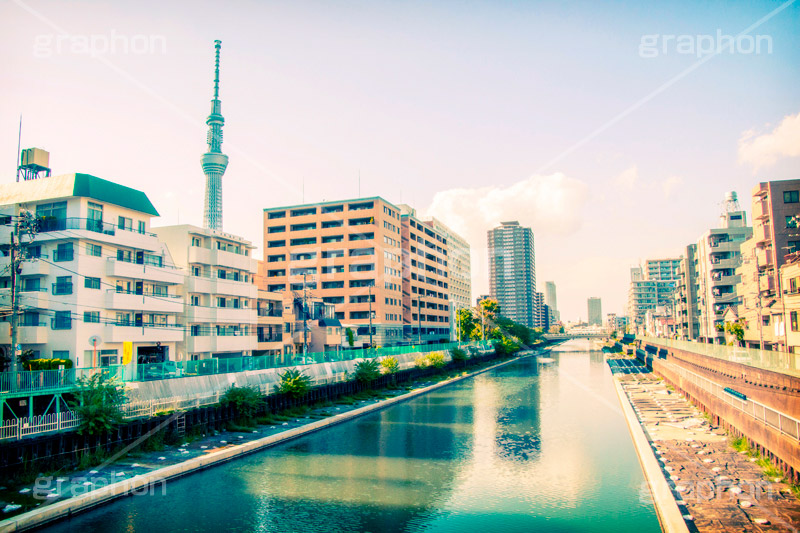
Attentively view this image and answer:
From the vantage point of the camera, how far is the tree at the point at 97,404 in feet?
78.4

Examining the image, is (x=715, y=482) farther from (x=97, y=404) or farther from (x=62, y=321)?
(x=62, y=321)

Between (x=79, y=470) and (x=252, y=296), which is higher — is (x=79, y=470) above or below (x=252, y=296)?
below

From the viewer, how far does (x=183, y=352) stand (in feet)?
180

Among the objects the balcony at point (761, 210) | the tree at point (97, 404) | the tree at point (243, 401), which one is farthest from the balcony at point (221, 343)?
the balcony at point (761, 210)

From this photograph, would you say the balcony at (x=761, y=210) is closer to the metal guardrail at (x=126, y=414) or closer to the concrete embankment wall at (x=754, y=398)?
the concrete embankment wall at (x=754, y=398)

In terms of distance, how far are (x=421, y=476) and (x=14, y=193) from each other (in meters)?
44.0

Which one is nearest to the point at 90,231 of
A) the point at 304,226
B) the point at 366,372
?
the point at 366,372

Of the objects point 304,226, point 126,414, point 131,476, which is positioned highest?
point 304,226

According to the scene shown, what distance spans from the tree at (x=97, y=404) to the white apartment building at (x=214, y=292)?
29866 millimetres

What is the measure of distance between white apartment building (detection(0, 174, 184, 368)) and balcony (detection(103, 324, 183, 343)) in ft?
0.28

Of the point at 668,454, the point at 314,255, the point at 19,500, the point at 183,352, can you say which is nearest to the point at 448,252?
the point at 314,255

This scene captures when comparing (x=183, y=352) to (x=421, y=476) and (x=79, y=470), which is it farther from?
(x=421, y=476)

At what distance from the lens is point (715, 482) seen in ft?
65.0

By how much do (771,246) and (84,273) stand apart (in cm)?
6798
